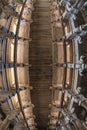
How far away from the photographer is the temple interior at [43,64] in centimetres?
1798

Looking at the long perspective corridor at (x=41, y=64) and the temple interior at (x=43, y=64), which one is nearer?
the temple interior at (x=43, y=64)

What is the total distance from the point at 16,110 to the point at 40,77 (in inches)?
151

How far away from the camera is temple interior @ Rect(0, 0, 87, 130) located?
18.0 meters

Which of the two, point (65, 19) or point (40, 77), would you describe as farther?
point (40, 77)

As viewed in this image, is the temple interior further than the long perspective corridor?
No

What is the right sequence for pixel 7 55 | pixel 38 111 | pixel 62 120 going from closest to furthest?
pixel 7 55
pixel 62 120
pixel 38 111

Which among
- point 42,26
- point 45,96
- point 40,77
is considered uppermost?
point 42,26

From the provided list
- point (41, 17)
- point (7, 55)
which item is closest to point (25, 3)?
point (41, 17)

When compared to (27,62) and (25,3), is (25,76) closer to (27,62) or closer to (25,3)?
(27,62)

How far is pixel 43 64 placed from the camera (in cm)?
2253

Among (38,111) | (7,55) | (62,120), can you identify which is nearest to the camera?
(7,55)

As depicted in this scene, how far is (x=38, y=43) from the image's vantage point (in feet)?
75.1

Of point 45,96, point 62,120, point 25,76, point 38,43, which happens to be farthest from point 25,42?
point 62,120

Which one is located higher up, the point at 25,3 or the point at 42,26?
the point at 25,3
